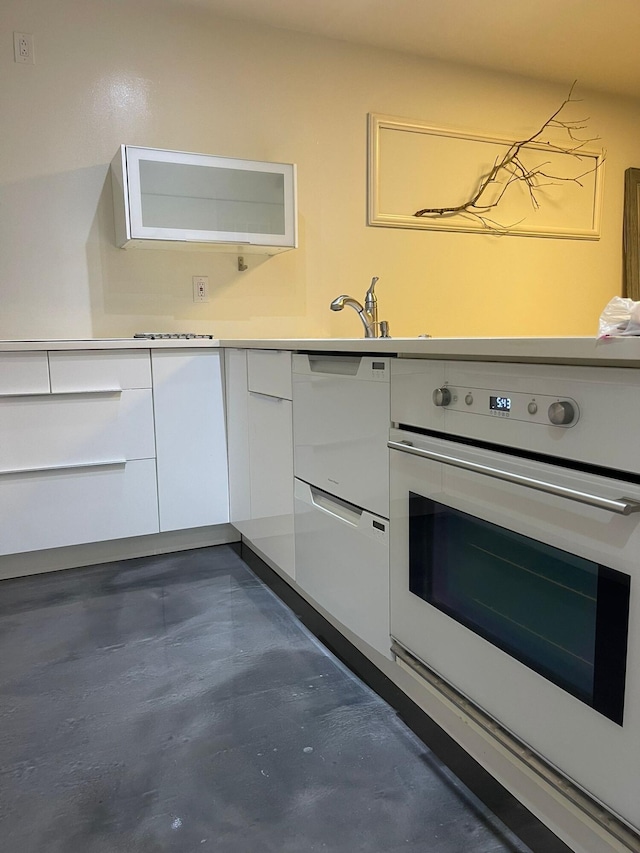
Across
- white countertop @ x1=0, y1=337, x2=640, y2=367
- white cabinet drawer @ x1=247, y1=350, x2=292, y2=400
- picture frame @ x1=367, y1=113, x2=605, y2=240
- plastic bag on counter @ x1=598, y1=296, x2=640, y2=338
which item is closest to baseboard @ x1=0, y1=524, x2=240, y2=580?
white cabinet drawer @ x1=247, y1=350, x2=292, y2=400

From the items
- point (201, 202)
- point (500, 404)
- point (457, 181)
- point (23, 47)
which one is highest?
point (23, 47)

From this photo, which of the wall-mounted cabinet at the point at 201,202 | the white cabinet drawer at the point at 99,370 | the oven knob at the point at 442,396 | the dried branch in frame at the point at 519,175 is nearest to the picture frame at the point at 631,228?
the dried branch in frame at the point at 519,175

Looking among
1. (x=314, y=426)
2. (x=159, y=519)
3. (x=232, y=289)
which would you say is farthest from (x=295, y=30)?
(x=159, y=519)

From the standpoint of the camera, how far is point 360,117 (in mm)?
2920

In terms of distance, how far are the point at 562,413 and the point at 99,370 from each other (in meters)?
1.80

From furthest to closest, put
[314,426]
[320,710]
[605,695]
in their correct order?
[314,426]
[320,710]
[605,695]

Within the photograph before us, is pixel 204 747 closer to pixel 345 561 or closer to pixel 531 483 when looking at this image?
pixel 345 561

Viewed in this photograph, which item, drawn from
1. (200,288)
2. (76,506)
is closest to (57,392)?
(76,506)

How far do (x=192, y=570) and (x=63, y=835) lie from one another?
1287 millimetres

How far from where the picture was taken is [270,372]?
2.03 meters

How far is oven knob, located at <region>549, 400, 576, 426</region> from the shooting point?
0.87 metres

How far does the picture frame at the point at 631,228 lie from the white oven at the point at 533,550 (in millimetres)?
2936

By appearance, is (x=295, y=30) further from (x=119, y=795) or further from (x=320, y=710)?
(x=119, y=795)

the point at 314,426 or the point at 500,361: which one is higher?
the point at 500,361
